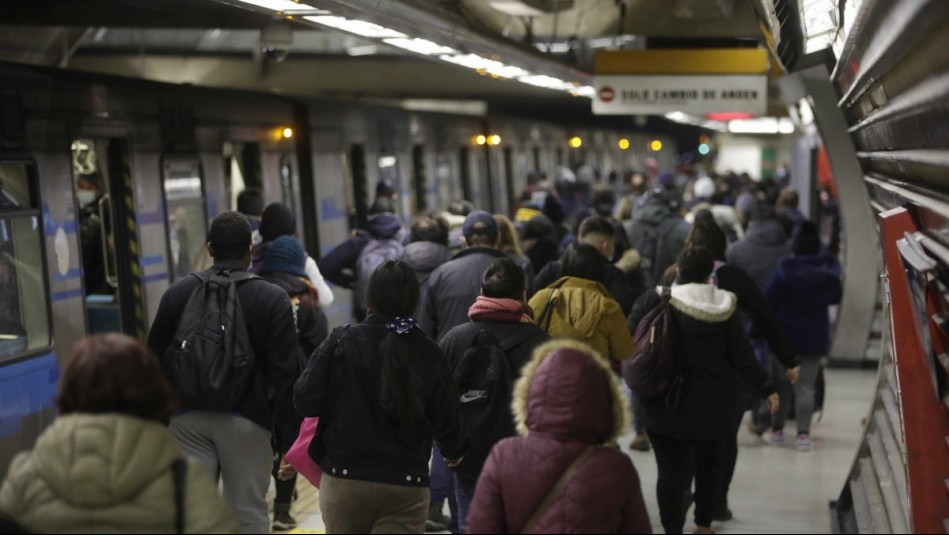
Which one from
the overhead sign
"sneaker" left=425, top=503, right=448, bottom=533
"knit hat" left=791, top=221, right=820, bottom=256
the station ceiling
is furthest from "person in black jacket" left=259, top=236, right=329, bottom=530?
the overhead sign

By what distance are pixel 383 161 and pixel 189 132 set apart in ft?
16.2

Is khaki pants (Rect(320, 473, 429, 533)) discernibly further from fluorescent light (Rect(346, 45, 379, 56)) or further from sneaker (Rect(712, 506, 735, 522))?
fluorescent light (Rect(346, 45, 379, 56))

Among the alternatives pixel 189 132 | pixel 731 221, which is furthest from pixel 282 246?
pixel 731 221

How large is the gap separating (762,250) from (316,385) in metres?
6.39

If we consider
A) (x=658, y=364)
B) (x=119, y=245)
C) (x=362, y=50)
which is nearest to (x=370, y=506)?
(x=658, y=364)

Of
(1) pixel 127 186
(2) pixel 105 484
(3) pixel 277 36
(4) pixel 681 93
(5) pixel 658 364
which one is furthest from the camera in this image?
(4) pixel 681 93

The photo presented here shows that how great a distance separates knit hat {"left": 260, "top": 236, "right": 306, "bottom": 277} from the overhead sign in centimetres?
535

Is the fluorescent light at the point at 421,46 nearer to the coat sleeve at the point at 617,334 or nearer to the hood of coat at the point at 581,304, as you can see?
the hood of coat at the point at 581,304

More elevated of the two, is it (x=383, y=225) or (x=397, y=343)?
(x=383, y=225)

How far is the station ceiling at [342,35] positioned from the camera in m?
9.40

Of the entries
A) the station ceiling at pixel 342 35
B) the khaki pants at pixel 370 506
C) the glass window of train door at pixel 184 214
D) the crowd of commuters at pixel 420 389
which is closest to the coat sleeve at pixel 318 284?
the crowd of commuters at pixel 420 389

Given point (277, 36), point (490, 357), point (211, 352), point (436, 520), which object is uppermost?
point (277, 36)

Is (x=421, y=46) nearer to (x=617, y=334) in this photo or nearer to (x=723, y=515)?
(x=617, y=334)

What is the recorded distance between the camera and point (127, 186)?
8.83 m
